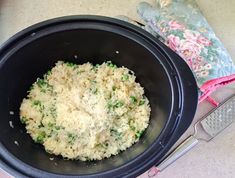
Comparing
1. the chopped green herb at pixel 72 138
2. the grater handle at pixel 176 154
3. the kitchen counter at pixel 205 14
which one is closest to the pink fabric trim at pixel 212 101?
the kitchen counter at pixel 205 14

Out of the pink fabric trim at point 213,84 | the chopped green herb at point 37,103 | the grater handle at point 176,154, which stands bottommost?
the grater handle at point 176,154

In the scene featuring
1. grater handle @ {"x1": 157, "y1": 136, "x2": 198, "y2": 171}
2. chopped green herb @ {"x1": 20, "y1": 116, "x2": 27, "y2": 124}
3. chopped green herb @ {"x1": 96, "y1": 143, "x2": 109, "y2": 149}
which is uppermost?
chopped green herb @ {"x1": 20, "y1": 116, "x2": 27, "y2": 124}

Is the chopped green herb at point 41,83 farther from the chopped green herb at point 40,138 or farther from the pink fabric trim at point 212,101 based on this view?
the pink fabric trim at point 212,101

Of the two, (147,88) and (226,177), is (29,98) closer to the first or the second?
(147,88)

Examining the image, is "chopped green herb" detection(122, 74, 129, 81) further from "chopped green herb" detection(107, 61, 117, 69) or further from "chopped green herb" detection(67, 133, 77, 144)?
"chopped green herb" detection(67, 133, 77, 144)

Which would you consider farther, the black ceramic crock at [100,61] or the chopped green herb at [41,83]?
the chopped green herb at [41,83]


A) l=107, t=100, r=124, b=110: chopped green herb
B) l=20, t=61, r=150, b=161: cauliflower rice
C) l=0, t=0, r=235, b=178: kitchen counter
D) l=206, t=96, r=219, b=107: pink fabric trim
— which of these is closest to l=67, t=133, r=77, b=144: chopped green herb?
l=20, t=61, r=150, b=161: cauliflower rice

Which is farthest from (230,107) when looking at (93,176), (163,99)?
(93,176)
